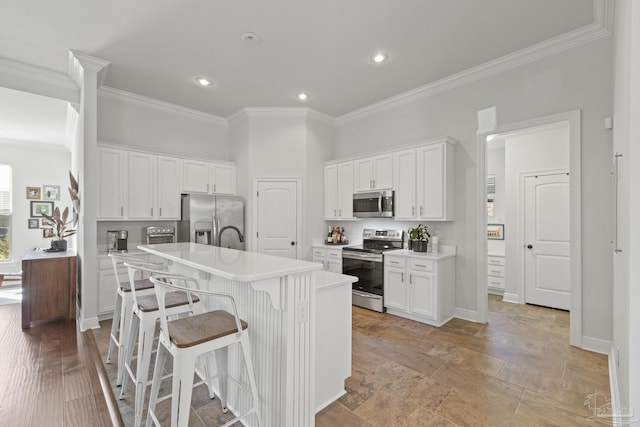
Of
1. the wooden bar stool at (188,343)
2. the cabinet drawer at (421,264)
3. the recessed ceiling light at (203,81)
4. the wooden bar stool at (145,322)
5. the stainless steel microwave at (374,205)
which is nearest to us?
the wooden bar stool at (188,343)

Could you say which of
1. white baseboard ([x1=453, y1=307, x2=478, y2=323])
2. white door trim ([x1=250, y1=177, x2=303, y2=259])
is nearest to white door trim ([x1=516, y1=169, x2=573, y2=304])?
white baseboard ([x1=453, y1=307, x2=478, y2=323])

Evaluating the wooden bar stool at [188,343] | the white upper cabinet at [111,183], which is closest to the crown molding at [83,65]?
the white upper cabinet at [111,183]

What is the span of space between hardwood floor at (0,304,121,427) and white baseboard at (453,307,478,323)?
370 centimetres

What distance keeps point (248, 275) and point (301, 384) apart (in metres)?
0.79

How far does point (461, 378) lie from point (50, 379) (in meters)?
3.37

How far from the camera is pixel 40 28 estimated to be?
2922mm

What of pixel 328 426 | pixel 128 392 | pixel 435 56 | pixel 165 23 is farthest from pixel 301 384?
pixel 435 56

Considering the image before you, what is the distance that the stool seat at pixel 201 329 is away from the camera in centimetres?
143

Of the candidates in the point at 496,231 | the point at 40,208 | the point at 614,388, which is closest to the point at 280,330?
the point at 614,388

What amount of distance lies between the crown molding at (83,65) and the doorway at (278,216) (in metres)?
2.45

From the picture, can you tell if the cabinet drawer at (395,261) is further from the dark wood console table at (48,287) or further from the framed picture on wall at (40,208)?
the framed picture on wall at (40,208)

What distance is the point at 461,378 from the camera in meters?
2.45

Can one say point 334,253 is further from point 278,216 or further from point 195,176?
point 195,176

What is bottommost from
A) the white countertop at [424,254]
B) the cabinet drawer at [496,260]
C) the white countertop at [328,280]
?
the cabinet drawer at [496,260]
